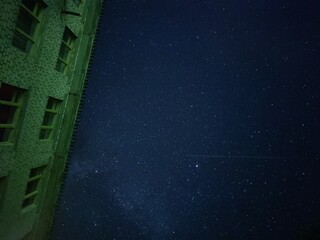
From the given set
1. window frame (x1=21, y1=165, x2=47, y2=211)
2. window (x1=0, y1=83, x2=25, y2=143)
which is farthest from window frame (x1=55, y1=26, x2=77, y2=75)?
window frame (x1=21, y1=165, x2=47, y2=211)

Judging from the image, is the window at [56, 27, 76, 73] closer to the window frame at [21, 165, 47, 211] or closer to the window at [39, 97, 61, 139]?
the window at [39, 97, 61, 139]

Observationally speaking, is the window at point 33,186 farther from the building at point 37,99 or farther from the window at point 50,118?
the window at point 50,118

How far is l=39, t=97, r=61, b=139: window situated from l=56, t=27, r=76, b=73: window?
4.69ft

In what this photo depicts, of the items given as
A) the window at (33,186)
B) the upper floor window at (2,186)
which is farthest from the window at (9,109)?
the window at (33,186)

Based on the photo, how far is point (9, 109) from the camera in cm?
982

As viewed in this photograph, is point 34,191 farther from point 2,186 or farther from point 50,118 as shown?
point 50,118

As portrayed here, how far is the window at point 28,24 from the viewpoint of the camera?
9.22 m

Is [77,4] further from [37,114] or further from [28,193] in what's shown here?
[28,193]

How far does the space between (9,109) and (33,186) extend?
444 cm

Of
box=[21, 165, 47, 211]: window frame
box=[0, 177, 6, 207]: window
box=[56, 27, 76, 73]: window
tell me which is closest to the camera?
box=[0, 177, 6, 207]: window

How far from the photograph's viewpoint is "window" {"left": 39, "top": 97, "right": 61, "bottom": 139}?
12740mm

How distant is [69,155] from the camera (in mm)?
14719

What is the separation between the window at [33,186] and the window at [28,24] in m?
5.33

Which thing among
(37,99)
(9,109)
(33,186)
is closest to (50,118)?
(37,99)
